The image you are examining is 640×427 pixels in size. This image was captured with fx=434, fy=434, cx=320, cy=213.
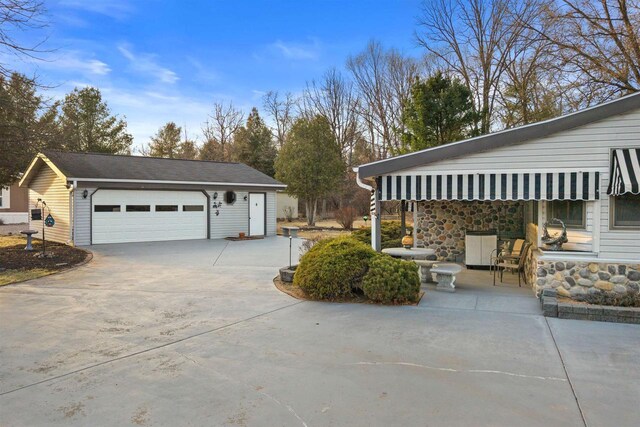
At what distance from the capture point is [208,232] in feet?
60.3

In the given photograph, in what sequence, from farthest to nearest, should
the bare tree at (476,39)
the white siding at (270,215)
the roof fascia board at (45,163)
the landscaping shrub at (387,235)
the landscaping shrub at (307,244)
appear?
the bare tree at (476,39) < the white siding at (270,215) < the roof fascia board at (45,163) < the landscaping shrub at (387,235) < the landscaping shrub at (307,244)

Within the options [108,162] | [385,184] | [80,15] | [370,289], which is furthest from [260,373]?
[108,162]

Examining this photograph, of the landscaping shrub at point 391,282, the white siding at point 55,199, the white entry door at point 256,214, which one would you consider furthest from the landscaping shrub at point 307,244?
the white siding at point 55,199

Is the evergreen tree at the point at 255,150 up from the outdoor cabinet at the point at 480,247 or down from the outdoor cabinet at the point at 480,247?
up

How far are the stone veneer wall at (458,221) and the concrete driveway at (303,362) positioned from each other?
3.81m

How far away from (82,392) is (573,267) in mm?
7161

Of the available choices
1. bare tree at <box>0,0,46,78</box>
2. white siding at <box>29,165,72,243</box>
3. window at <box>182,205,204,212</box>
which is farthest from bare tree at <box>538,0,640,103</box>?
white siding at <box>29,165,72,243</box>

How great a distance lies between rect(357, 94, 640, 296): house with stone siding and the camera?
693cm

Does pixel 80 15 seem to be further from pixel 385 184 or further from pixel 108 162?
pixel 385 184

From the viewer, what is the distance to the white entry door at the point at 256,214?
19.6 m

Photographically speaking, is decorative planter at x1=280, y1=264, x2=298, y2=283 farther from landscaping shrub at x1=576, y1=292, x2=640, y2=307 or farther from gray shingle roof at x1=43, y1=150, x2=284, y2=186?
gray shingle roof at x1=43, y1=150, x2=284, y2=186

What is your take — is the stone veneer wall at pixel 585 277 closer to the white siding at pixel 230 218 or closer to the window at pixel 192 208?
the white siding at pixel 230 218

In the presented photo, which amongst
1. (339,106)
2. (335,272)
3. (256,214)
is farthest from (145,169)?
(339,106)

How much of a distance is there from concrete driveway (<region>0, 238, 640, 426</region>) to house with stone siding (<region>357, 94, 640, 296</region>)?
1114 mm
